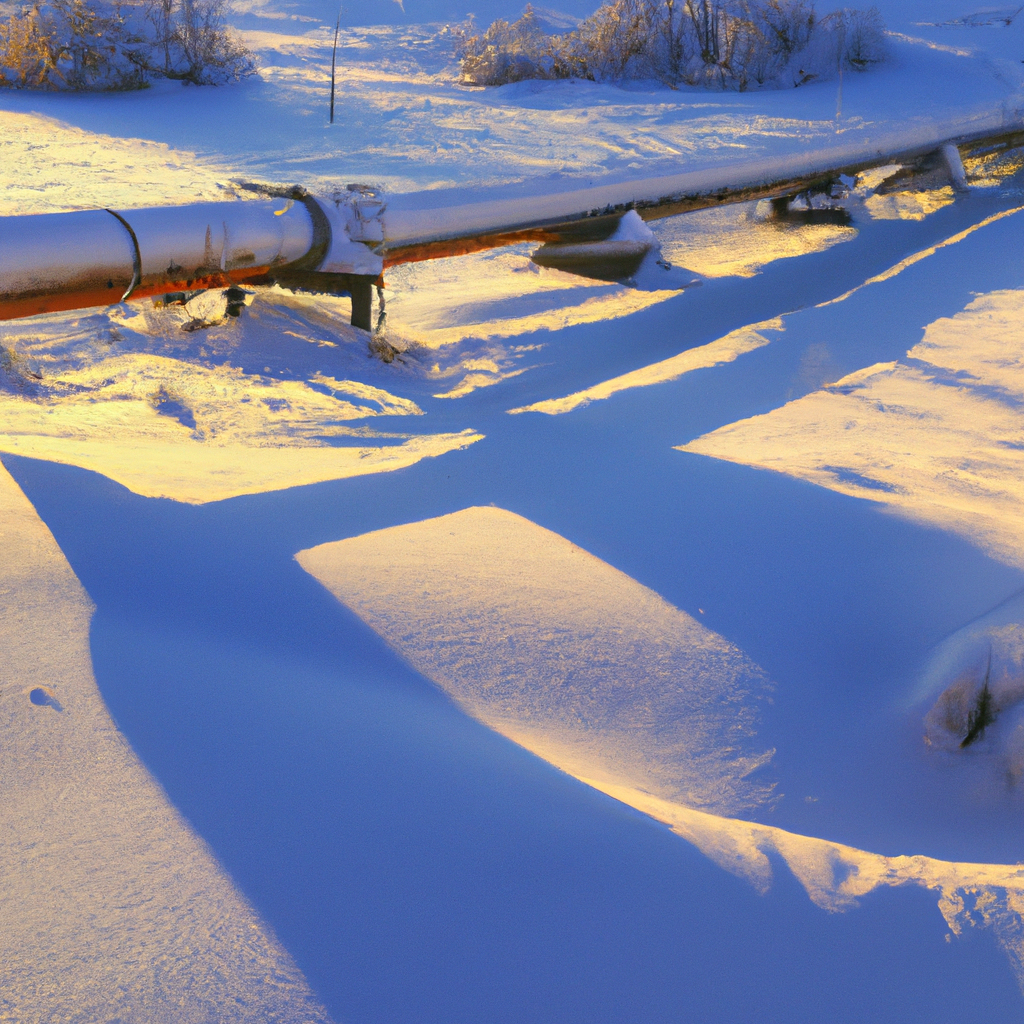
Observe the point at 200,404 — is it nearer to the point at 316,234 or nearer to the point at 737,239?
the point at 316,234

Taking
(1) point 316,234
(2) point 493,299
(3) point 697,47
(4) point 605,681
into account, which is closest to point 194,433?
(1) point 316,234

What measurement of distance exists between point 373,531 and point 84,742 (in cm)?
105

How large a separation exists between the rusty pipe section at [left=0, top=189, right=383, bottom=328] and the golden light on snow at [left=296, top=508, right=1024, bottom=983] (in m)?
1.99

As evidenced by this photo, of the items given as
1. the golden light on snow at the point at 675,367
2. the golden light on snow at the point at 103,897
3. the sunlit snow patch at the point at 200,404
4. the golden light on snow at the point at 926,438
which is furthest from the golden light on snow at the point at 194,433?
the golden light on snow at the point at 926,438

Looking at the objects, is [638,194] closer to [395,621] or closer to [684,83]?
[395,621]

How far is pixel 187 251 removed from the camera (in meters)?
3.77

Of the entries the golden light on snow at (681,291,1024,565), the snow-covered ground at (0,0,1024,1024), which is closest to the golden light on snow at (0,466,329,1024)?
the snow-covered ground at (0,0,1024,1024)

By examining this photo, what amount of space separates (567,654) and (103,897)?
987 mm

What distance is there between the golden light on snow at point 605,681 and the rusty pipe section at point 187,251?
1.99m

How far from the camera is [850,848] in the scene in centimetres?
135

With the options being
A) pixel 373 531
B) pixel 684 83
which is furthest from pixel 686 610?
pixel 684 83

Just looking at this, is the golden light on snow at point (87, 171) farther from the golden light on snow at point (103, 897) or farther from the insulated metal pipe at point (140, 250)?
the golden light on snow at point (103, 897)

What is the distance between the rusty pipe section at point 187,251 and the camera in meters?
3.29

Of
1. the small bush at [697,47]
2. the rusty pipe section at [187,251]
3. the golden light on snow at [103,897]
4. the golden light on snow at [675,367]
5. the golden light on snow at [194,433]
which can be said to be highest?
the small bush at [697,47]
